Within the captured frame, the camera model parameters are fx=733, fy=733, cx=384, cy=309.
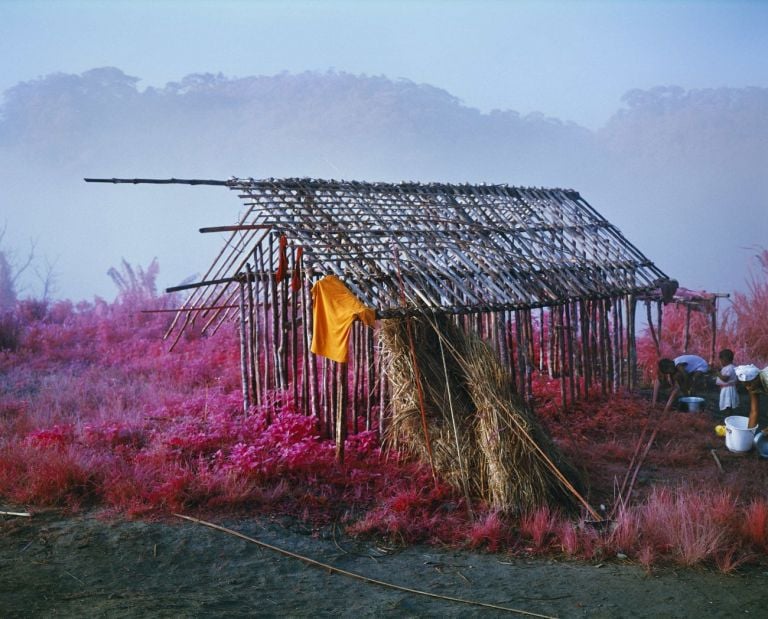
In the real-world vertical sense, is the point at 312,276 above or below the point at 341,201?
below

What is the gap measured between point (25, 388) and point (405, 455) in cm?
579

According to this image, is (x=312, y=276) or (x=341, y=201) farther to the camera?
(x=341, y=201)

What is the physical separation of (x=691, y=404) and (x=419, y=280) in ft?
A: 14.5

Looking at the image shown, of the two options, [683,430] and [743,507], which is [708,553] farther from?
[683,430]

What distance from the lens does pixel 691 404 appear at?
9547 millimetres

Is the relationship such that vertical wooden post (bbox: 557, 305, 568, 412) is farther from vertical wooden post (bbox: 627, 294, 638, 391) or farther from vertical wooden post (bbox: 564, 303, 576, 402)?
vertical wooden post (bbox: 627, 294, 638, 391)

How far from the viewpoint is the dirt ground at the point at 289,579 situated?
4.69 m

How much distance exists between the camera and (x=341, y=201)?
28.2 ft

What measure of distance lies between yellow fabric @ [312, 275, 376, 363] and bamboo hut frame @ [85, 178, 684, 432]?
0.17m

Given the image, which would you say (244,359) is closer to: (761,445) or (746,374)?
(746,374)

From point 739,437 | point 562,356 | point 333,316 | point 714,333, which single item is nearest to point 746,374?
point 739,437

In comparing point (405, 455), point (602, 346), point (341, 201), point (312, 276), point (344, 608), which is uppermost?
point (341, 201)

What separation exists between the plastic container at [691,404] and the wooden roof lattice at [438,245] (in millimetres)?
1617

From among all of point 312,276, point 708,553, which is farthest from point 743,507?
point 312,276
